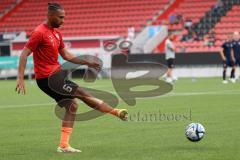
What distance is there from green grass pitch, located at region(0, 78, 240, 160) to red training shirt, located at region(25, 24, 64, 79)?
1.19 meters

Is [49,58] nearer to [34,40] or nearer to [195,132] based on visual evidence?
[34,40]

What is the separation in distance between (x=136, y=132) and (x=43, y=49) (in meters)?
3.10

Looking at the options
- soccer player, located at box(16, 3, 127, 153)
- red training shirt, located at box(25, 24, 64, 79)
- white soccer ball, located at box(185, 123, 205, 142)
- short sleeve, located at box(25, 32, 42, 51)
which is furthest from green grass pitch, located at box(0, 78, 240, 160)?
short sleeve, located at box(25, 32, 42, 51)

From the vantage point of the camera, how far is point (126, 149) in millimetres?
10234

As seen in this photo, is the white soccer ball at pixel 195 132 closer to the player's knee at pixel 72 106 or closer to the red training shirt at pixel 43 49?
the player's knee at pixel 72 106

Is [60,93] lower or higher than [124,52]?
higher

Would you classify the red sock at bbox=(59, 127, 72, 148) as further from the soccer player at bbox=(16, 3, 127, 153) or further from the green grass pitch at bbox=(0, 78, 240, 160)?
the green grass pitch at bbox=(0, 78, 240, 160)

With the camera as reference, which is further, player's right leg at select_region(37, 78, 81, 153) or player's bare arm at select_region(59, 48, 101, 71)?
player's bare arm at select_region(59, 48, 101, 71)

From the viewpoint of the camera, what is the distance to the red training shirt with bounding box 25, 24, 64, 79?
32.9ft

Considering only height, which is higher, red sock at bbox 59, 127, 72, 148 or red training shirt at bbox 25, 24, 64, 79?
red training shirt at bbox 25, 24, 64, 79

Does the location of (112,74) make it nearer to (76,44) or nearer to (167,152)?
(76,44)

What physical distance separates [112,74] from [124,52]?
3.42 metres

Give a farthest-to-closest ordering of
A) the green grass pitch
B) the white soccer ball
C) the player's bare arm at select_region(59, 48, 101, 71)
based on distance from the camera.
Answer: the player's bare arm at select_region(59, 48, 101, 71), the white soccer ball, the green grass pitch

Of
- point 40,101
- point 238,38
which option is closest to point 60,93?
point 40,101
